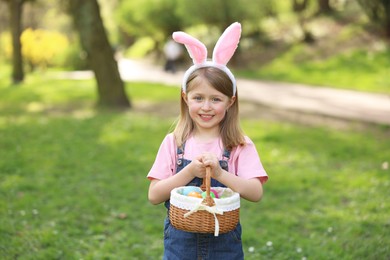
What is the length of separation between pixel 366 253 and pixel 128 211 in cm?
259

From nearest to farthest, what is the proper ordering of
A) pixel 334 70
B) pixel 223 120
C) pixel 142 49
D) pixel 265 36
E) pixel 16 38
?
pixel 223 120 → pixel 334 70 → pixel 16 38 → pixel 265 36 → pixel 142 49

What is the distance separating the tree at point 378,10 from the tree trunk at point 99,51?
349 inches

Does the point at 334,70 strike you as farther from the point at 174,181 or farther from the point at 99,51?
the point at 174,181

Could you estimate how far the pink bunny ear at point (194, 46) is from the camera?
264 centimetres

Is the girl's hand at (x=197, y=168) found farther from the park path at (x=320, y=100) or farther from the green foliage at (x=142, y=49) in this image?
the green foliage at (x=142, y=49)

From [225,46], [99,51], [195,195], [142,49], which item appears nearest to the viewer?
[195,195]

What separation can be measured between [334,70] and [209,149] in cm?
1559

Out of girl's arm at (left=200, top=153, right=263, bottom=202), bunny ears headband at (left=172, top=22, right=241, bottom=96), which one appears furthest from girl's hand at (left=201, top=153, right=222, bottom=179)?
bunny ears headband at (left=172, top=22, right=241, bottom=96)

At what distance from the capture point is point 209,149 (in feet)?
9.00

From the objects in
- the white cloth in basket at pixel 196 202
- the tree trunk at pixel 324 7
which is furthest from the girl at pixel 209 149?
the tree trunk at pixel 324 7

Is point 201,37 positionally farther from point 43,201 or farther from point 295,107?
point 43,201

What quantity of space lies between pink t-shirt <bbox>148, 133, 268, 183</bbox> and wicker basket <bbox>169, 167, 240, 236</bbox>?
259mm

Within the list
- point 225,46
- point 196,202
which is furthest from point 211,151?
point 225,46

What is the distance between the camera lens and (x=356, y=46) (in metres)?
18.9
